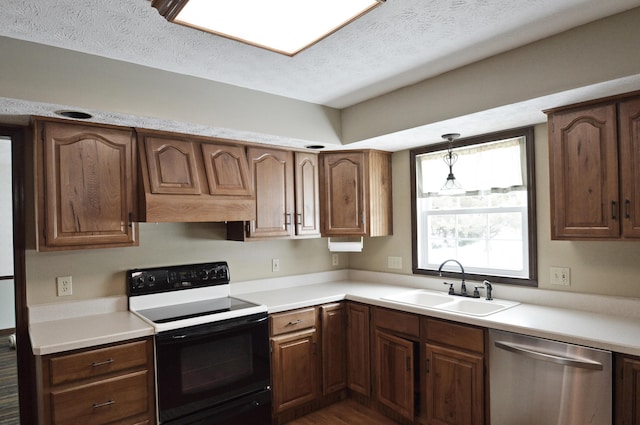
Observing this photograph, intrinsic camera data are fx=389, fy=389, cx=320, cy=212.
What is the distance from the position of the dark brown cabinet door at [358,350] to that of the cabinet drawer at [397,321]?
0.12 metres

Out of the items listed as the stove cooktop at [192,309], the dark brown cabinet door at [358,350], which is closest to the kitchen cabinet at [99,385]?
the stove cooktop at [192,309]

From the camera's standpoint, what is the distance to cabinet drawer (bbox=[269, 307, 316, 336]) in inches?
110

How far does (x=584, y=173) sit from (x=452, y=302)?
122cm

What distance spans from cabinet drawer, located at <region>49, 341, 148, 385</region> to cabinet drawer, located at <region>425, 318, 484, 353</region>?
1768 mm

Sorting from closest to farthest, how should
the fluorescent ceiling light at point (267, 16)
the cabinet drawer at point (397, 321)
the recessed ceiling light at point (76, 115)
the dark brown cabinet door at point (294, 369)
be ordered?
the fluorescent ceiling light at point (267, 16) → the recessed ceiling light at point (76, 115) → the cabinet drawer at point (397, 321) → the dark brown cabinet door at point (294, 369)

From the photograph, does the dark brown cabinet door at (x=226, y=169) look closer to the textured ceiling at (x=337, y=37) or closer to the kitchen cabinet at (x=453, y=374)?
the textured ceiling at (x=337, y=37)

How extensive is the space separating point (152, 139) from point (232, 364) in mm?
1556

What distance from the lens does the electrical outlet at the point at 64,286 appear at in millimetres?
2477

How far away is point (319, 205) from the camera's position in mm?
3475

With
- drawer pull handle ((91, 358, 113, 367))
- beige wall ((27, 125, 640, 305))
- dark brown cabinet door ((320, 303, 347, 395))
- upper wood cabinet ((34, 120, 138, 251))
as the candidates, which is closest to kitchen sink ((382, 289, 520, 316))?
beige wall ((27, 125, 640, 305))

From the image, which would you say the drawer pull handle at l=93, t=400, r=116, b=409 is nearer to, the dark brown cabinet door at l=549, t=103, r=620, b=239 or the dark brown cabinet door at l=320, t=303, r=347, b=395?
the dark brown cabinet door at l=320, t=303, r=347, b=395

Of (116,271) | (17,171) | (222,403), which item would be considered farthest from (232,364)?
(17,171)

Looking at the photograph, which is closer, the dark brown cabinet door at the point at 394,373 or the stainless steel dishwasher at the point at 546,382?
the stainless steel dishwasher at the point at 546,382

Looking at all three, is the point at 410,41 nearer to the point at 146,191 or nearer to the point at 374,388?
the point at 146,191
